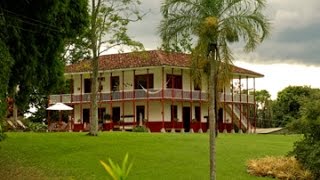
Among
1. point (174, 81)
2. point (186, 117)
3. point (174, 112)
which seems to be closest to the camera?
point (174, 112)

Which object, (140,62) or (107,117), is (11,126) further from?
(140,62)

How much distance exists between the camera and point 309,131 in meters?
21.7

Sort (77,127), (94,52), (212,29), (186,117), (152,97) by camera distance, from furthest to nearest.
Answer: (77,127)
(186,117)
(152,97)
(94,52)
(212,29)

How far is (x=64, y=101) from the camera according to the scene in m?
57.2

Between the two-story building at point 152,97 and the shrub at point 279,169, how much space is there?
1138 inches

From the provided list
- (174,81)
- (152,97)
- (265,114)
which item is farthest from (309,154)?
(265,114)

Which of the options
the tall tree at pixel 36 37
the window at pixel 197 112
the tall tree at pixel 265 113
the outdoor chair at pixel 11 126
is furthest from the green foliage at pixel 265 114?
the tall tree at pixel 36 37

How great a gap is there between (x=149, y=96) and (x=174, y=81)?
141 inches

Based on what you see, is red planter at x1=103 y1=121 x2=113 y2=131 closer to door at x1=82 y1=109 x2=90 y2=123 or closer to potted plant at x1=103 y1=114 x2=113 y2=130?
potted plant at x1=103 y1=114 x2=113 y2=130

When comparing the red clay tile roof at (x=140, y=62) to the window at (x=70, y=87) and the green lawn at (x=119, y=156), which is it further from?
the green lawn at (x=119, y=156)

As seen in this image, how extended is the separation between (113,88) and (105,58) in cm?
443

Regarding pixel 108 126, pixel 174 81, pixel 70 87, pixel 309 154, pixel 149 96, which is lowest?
pixel 309 154

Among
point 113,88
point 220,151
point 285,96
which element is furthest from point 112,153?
point 285,96

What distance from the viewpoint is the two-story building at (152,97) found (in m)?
52.0
